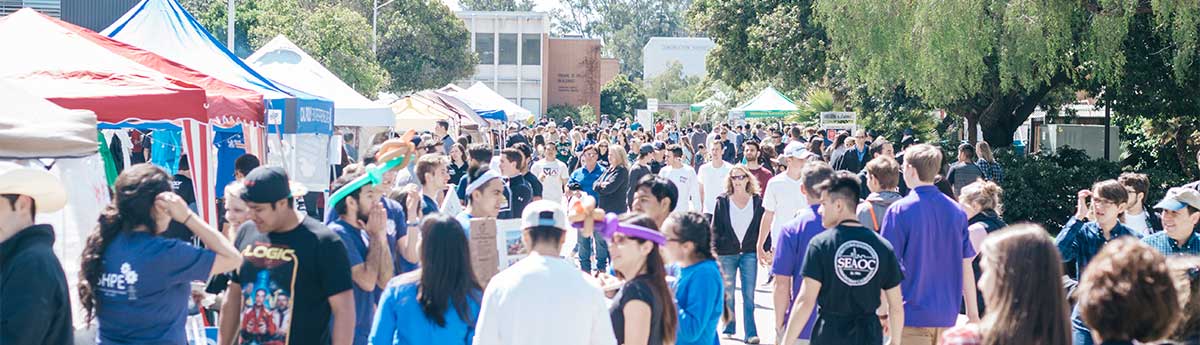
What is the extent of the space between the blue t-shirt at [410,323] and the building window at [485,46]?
73882 mm

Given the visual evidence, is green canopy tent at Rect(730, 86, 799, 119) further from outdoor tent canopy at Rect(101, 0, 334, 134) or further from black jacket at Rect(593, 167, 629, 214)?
outdoor tent canopy at Rect(101, 0, 334, 134)

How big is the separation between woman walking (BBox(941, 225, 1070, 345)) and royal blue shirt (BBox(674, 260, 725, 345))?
1602 millimetres

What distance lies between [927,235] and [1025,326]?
3.23 metres

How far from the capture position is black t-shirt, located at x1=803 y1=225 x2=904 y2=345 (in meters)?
5.74

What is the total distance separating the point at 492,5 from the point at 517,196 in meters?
98.7

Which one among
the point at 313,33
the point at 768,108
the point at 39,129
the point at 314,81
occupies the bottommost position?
the point at 39,129

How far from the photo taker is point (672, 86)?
287 ft

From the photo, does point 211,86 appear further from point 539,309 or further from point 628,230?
point 539,309

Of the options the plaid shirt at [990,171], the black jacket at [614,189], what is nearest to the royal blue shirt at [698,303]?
the black jacket at [614,189]

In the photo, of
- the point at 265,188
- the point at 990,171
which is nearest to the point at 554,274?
the point at 265,188

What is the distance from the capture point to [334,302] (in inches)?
201

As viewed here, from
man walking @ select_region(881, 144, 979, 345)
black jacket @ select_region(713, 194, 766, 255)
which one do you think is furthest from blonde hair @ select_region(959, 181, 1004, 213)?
black jacket @ select_region(713, 194, 766, 255)

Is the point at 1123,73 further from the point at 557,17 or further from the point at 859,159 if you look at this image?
the point at 557,17

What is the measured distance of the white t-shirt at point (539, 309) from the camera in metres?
4.41
